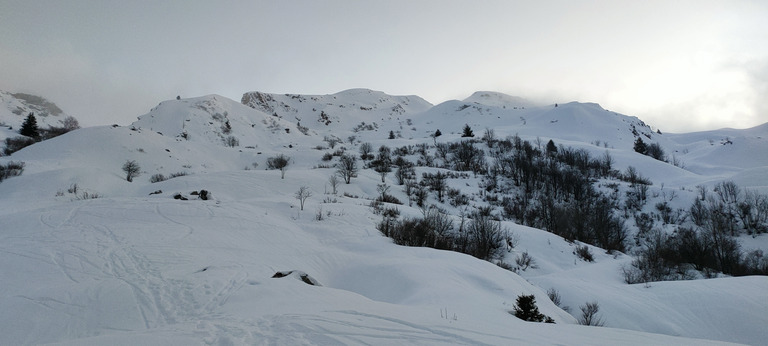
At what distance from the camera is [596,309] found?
8.84m

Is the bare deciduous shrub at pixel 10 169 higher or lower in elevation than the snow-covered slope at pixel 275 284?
higher

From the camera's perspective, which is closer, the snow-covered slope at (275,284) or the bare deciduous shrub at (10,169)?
the snow-covered slope at (275,284)

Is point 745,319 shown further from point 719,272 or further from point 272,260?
point 719,272

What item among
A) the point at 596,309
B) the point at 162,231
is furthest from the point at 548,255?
the point at 162,231

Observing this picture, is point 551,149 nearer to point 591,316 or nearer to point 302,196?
point 302,196

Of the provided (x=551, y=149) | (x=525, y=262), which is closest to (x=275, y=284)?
(x=525, y=262)

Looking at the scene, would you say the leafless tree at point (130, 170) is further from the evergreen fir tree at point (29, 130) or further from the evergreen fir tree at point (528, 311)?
the evergreen fir tree at point (528, 311)

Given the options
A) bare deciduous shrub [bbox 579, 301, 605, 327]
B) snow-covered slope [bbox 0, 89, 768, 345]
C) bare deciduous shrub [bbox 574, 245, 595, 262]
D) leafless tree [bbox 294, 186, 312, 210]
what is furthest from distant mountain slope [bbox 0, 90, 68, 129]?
bare deciduous shrub [bbox 574, 245, 595, 262]

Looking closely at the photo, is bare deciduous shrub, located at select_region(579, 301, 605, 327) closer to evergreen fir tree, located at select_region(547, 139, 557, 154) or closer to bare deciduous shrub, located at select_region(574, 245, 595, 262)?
bare deciduous shrub, located at select_region(574, 245, 595, 262)

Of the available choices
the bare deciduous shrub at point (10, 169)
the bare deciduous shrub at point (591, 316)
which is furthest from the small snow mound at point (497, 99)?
the bare deciduous shrub at point (591, 316)

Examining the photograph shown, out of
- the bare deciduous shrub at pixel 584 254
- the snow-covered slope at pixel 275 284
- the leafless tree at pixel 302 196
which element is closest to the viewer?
the snow-covered slope at pixel 275 284

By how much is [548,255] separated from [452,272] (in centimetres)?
1091

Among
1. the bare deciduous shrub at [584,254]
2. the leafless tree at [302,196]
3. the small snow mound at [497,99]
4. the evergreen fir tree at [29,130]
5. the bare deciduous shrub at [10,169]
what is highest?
the small snow mound at [497,99]

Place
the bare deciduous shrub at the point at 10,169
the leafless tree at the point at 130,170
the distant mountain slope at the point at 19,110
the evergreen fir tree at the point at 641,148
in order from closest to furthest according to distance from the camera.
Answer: the bare deciduous shrub at the point at 10,169
the leafless tree at the point at 130,170
the distant mountain slope at the point at 19,110
the evergreen fir tree at the point at 641,148
